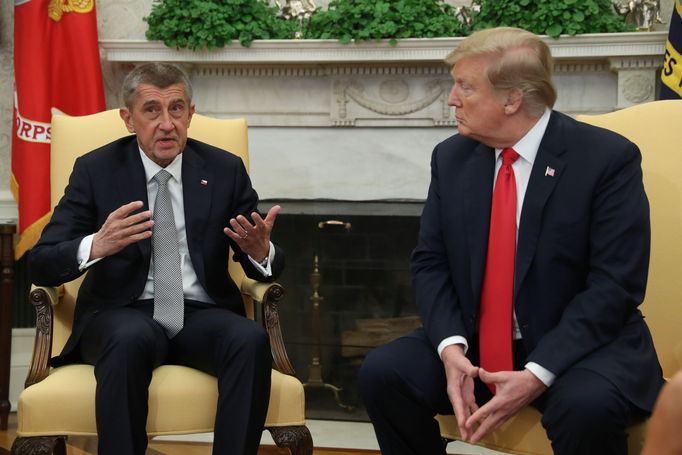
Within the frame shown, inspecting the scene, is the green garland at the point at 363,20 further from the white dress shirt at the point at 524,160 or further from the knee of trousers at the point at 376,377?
the knee of trousers at the point at 376,377

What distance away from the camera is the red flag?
4.15 m

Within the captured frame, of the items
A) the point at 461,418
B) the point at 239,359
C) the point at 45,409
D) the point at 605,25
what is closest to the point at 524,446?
the point at 461,418

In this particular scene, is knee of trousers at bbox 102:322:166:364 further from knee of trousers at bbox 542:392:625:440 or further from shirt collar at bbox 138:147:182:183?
knee of trousers at bbox 542:392:625:440

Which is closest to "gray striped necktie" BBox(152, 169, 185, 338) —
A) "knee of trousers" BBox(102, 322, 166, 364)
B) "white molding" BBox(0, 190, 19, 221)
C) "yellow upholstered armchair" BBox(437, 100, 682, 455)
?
"knee of trousers" BBox(102, 322, 166, 364)

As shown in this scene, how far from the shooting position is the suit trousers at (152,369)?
246 cm

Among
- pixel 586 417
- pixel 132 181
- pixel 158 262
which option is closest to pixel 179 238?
pixel 158 262

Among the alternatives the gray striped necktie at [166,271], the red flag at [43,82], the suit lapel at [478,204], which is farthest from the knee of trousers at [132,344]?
the red flag at [43,82]

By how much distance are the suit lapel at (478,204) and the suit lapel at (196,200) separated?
2.57ft

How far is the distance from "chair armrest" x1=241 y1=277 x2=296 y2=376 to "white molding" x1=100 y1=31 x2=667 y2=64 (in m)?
1.58

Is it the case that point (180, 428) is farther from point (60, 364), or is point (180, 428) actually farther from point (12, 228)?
point (12, 228)

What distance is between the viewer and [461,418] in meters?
2.25

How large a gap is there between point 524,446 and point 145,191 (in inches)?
50.4

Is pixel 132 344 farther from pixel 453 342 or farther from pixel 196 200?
pixel 453 342

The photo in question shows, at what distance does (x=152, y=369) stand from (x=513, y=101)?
3.68 feet
